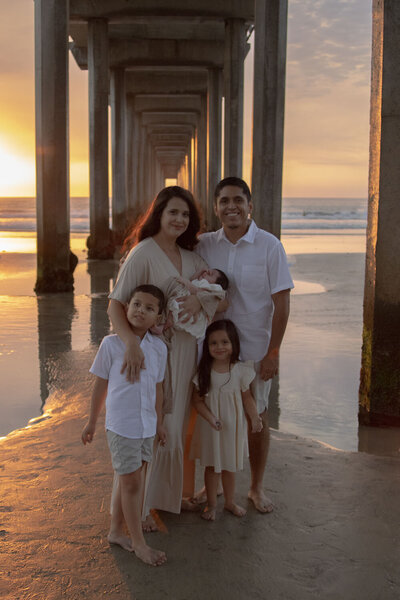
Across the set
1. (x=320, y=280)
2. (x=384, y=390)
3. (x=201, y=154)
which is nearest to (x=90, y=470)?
(x=384, y=390)

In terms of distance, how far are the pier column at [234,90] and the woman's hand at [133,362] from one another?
15065 mm

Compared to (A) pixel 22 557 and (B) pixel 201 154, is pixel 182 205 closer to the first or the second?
(A) pixel 22 557

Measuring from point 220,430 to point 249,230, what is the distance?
103 centimetres

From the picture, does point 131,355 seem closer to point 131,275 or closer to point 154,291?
point 154,291

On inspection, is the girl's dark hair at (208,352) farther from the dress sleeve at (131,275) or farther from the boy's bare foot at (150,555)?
the boy's bare foot at (150,555)

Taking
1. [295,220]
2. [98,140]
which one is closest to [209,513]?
[98,140]

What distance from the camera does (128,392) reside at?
276 centimetres

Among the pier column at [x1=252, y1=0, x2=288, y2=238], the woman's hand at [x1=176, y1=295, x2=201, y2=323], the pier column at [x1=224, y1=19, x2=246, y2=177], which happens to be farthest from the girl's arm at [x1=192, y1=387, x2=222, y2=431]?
the pier column at [x1=224, y1=19, x2=246, y2=177]

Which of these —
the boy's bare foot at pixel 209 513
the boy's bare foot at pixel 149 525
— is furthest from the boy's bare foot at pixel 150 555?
the boy's bare foot at pixel 209 513

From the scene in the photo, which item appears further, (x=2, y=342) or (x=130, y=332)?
(x=2, y=342)

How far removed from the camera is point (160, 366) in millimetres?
2898

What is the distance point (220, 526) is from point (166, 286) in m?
1.21

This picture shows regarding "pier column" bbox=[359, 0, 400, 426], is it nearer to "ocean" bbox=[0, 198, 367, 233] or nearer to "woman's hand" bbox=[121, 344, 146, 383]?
"woman's hand" bbox=[121, 344, 146, 383]

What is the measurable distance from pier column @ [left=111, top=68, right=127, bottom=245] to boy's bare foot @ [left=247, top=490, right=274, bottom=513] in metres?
17.4
